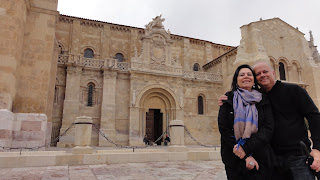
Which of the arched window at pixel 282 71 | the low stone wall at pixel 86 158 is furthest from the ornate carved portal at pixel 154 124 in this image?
the arched window at pixel 282 71

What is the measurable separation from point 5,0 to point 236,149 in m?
10.9

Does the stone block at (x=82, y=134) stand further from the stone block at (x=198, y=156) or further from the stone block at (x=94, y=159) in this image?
the stone block at (x=198, y=156)

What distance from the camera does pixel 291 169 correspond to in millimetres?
2359

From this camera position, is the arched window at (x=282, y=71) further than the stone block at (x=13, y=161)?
Yes

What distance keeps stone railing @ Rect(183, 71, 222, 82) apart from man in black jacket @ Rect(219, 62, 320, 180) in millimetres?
19597

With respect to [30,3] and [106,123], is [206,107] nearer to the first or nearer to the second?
[106,123]

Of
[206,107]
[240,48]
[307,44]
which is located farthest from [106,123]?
[307,44]

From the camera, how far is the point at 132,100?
63.7ft

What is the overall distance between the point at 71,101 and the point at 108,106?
287 cm

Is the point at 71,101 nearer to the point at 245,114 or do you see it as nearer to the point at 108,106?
the point at 108,106

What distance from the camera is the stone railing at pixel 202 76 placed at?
2252 cm

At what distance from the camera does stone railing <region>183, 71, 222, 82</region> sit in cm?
2252

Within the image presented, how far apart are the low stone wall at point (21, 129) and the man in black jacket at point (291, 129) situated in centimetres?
941

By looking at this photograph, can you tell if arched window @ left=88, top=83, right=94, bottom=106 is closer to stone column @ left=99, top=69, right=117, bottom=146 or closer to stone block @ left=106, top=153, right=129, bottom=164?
stone column @ left=99, top=69, right=117, bottom=146
